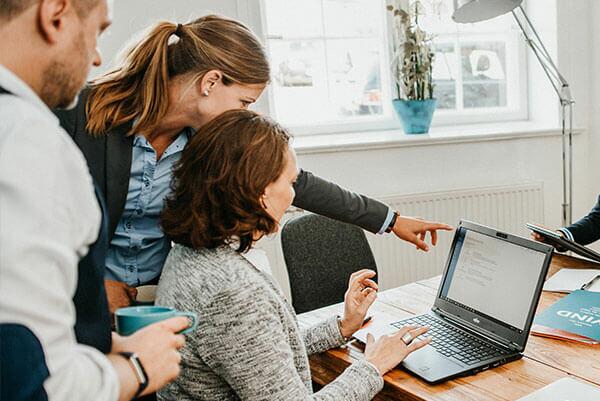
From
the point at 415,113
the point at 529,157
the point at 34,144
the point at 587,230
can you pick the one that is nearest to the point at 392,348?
the point at 34,144

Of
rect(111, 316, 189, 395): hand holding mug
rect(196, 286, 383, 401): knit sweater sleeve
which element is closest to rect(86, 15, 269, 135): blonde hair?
rect(196, 286, 383, 401): knit sweater sleeve

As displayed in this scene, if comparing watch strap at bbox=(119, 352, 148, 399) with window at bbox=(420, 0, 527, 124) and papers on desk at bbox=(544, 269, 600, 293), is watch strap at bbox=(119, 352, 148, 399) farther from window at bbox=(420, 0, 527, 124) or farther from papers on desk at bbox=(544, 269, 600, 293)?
window at bbox=(420, 0, 527, 124)

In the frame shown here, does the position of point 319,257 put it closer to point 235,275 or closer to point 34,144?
point 235,275

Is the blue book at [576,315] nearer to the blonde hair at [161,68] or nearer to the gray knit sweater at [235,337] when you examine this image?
the gray knit sweater at [235,337]

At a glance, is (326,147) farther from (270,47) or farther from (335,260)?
(335,260)

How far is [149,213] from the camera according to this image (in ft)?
5.29

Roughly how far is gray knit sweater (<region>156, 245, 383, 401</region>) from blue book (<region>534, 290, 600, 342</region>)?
1.83 ft

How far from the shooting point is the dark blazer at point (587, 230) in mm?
2371

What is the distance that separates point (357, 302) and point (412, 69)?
6.23 ft

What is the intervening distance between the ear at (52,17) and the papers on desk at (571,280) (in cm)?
159

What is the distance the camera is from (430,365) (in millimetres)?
1451

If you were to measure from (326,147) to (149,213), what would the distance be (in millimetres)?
1627

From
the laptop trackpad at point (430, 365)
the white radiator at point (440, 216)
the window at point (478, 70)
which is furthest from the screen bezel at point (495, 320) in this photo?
the window at point (478, 70)

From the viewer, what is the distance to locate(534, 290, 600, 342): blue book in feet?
5.13
